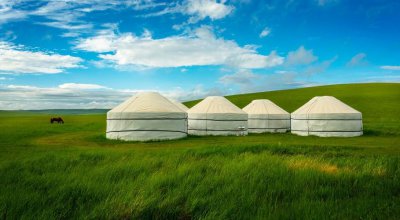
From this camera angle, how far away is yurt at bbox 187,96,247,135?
1847 centimetres

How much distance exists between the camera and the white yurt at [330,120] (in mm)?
18031

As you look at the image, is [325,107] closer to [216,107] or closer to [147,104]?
[216,107]

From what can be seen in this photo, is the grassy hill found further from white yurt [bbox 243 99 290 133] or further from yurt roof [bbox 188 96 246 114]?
yurt roof [bbox 188 96 246 114]

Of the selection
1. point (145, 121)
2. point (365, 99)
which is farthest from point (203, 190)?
point (365, 99)

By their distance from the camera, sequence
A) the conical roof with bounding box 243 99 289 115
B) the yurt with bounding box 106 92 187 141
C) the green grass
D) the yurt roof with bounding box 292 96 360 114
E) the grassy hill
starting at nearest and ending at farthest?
the green grass
the yurt with bounding box 106 92 187 141
the yurt roof with bounding box 292 96 360 114
the conical roof with bounding box 243 99 289 115
the grassy hill

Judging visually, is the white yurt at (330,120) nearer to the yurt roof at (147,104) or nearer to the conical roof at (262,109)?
the conical roof at (262,109)

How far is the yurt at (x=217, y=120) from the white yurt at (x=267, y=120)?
2625 millimetres

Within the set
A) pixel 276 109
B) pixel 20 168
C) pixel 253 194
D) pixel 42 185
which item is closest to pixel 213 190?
pixel 253 194

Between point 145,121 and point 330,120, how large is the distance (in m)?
9.50

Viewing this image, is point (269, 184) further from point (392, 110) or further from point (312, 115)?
point (392, 110)

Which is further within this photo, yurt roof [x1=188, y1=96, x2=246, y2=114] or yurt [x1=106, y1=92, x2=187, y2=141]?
yurt roof [x1=188, y1=96, x2=246, y2=114]

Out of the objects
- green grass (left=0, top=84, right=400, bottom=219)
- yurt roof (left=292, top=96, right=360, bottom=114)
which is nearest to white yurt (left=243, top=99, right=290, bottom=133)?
yurt roof (left=292, top=96, right=360, bottom=114)

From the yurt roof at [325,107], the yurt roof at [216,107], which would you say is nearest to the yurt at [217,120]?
the yurt roof at [216,107]

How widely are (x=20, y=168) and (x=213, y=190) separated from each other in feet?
12.7
